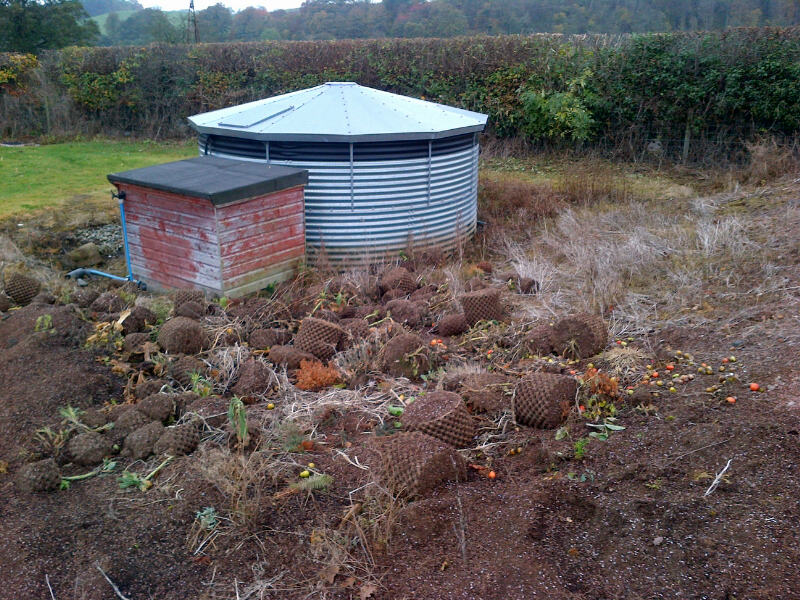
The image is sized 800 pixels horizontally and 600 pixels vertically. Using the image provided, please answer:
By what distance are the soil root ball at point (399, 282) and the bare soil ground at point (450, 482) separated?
733 mm

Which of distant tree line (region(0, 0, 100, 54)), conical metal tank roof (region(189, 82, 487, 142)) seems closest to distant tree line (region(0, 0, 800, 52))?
distant tree line (region(0, 0, 100, 54))

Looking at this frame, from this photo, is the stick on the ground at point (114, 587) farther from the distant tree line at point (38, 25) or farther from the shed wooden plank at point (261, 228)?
the distant tree line at point (38, 25)

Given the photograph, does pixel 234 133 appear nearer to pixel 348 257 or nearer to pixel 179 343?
pixel 348 257

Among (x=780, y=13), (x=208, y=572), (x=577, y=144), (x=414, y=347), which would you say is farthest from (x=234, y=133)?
(x=780, y=13)

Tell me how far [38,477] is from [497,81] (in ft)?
48.3

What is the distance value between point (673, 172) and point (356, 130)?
812cm

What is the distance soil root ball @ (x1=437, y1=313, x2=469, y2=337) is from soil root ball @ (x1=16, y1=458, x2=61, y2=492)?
359cm

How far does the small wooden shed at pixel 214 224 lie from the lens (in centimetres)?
755

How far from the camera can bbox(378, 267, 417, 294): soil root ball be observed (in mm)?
7945

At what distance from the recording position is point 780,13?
20.0 metres

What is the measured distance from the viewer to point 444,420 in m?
4.51

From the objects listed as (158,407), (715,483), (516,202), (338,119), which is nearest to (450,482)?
(715,483)

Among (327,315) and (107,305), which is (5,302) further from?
(327,315)

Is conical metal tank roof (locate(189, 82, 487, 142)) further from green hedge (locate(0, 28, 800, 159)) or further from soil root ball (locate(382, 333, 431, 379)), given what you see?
A: green hedge (locate(0, 28, 800, 159))
